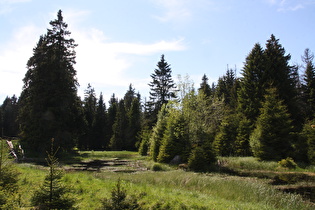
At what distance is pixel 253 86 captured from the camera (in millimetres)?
36125

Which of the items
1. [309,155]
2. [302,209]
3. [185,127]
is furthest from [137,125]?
[302,209]

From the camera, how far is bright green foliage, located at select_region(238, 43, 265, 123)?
34.7 m

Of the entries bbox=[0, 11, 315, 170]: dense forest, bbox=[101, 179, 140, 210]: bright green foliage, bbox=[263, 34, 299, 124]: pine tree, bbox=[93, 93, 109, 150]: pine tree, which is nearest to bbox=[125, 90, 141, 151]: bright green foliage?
bbox=[93, 93, 109, 150]: pine tree

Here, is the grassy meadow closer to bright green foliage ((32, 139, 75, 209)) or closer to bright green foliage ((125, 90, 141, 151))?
bright green foliage ((32, 139, 75, 209))

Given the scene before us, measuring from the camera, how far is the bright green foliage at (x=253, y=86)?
3466cm

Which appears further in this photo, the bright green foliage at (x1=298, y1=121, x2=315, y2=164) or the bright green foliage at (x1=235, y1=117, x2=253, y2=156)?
the bright green foliage at (x1=235, y1=117, x2=253, y2=156)

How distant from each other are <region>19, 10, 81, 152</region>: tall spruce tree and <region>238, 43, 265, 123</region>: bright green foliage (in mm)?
27543

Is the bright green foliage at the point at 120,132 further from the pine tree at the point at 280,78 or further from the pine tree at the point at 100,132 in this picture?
the pine tree at the point at 280,78

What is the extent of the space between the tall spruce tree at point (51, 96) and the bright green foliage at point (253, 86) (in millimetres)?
27543

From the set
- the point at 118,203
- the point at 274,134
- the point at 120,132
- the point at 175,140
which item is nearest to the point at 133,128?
the point at 120,132

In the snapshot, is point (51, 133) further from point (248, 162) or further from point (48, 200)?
point (48, 200)

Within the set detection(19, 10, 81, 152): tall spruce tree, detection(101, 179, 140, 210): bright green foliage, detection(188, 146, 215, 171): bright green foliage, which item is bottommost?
detection(188, 146, 215, 171): bright green foliage

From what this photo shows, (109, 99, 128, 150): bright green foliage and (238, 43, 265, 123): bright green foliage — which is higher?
(238, 43, 265, 123): bright green foliage

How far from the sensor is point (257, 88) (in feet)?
114
